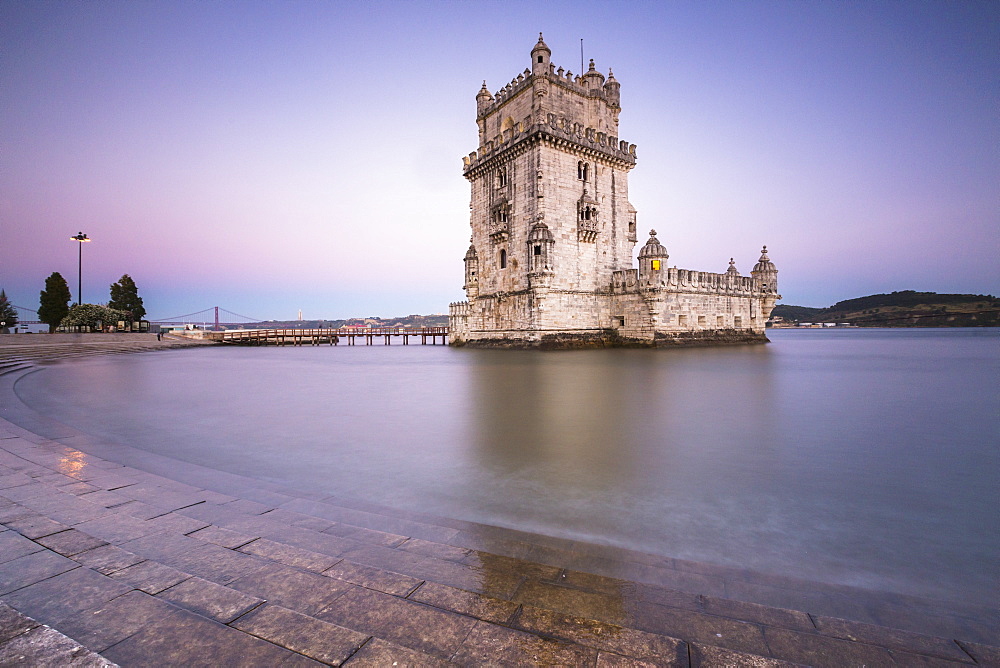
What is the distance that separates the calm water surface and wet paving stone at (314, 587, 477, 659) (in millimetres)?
1520

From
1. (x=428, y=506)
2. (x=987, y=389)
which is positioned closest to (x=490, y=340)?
(x=987, y=389)

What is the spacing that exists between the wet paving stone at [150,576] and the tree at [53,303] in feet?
193

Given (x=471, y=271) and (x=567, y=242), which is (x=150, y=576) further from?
(x=471, y=271)

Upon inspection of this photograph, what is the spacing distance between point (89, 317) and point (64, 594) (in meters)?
49.9

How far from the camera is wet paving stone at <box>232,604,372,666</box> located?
173 cm

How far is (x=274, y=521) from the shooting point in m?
3.21

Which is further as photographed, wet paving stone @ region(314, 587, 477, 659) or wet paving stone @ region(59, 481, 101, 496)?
wet paving stone @ region(59, 481, 101, 496)

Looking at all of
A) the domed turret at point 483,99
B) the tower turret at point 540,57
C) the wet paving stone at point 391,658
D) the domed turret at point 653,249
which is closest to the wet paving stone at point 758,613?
the wet paving stone at point 391,658

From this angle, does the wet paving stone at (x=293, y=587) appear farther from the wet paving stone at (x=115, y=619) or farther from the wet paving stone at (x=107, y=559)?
the wet paving stone at (x=107, y=559)

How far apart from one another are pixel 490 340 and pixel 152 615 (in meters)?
27.7

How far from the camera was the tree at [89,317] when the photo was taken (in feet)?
123

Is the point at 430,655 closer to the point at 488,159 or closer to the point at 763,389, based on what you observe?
the point at 763,389

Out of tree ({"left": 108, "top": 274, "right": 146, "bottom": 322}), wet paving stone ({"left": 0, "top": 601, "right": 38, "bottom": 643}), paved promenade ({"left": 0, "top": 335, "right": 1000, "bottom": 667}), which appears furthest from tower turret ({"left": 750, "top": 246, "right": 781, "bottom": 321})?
tree ({"left": 108, "top": 274, "right": 146, "bottom": 322})

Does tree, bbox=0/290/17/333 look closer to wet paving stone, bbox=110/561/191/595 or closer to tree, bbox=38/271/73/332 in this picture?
tree, bbox=38/271/73/332
